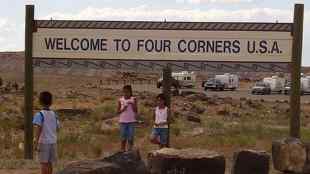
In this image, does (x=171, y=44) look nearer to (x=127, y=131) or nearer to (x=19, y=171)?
(x=127, y=131)

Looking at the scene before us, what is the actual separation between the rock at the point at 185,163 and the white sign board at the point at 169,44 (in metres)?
3.95

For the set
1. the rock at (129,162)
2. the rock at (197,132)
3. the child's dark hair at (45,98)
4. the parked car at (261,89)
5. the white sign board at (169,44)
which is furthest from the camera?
the parked car at (261,89)

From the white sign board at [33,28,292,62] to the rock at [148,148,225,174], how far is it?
13.0 ft

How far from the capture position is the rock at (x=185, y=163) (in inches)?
422

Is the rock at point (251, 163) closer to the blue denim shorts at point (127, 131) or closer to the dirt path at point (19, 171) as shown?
the blue denim shorts at point (127, 131)

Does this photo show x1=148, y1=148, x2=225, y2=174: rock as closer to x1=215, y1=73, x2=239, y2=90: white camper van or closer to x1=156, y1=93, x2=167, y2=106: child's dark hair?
x1=156, y1=93, x2=167, y2=106: child's dark hair

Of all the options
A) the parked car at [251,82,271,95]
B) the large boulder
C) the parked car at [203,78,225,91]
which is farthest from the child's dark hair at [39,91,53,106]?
the parked car at [203,78,225,91]

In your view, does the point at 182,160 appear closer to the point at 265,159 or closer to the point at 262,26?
the point at 265,159

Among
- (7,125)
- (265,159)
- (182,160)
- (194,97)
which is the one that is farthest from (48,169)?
(194,97)

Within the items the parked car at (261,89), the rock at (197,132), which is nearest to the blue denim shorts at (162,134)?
the rock at (197,132)

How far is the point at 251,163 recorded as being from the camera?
11.6 meters

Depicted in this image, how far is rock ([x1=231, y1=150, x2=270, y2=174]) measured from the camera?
455 inches

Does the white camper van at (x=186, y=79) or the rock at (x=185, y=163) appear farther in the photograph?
the white camper van at (x=186, y=79)

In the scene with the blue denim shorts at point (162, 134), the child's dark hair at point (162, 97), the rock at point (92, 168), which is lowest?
the rock at point (92, 168)
